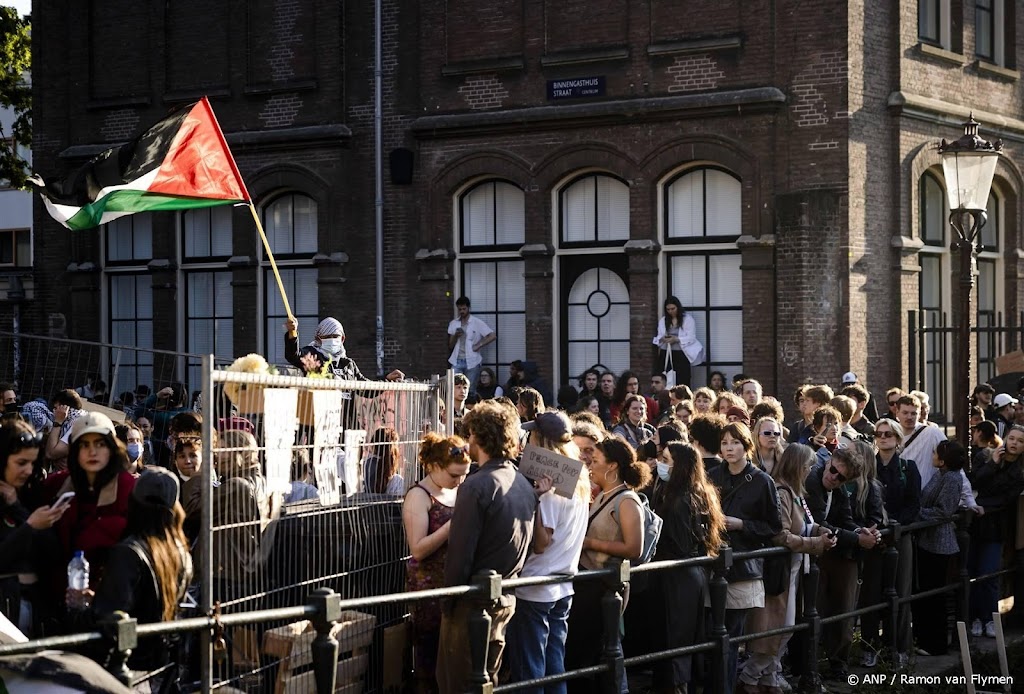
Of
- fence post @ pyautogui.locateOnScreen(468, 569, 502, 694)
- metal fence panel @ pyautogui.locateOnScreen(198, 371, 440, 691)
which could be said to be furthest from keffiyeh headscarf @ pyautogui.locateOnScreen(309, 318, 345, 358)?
fence post @ pyautogui.locateOnScreen(468, 569, 502, 694)

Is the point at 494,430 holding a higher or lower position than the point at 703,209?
lower

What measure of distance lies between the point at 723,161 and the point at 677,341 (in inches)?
96.8

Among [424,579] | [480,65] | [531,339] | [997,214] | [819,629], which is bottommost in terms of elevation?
[819,629]

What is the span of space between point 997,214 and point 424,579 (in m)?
16.1

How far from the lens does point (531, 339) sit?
781 inches

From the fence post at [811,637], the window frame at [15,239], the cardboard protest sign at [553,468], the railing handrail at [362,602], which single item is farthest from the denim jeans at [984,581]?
the window frame at [15,239]

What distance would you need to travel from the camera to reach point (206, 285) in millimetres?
22594

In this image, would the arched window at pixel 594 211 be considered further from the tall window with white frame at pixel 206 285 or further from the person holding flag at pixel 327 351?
the person holding flag at pixel 327 351

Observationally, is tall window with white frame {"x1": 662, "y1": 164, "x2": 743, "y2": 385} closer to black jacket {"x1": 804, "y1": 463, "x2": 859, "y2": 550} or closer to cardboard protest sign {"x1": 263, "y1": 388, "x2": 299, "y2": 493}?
black jacket {"x1": 804, "y1": 463, "x2": 859, "y2": 550}

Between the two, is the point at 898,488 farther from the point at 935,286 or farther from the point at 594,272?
the point at 935,286

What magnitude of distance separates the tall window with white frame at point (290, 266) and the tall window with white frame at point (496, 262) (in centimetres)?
250

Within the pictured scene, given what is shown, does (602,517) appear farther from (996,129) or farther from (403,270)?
(996,129)

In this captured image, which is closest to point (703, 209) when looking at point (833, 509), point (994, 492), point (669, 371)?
point (669, 371)

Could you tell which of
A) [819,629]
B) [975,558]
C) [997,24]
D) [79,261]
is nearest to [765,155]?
[997,24]
